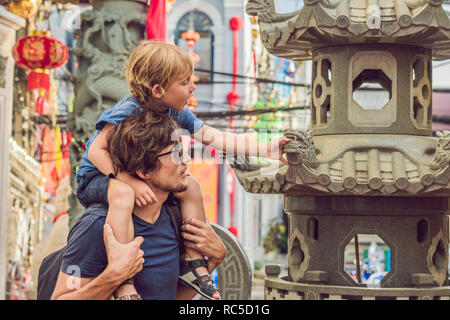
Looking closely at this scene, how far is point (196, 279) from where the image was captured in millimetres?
3414

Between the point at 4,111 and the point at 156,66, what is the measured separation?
8.35 meters

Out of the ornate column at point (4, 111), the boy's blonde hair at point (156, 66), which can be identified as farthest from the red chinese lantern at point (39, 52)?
the boy's blonde hair at point (156, 66)

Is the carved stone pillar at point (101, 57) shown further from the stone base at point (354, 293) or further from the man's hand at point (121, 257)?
the man's hand at point (121, 257)

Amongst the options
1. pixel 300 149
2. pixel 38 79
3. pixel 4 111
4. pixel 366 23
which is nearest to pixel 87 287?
pixel 300 149

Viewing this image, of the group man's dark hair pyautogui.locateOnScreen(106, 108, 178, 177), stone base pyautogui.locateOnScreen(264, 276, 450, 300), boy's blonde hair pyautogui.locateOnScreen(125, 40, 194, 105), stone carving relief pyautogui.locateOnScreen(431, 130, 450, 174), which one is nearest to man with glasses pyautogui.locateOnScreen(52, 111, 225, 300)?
man's dark hair pyautogui.locateOnScreen(106, 108, 178, 177)

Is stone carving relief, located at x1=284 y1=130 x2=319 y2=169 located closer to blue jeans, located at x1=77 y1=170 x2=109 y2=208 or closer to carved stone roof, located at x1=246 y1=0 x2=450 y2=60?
carved stone roof, located at x1=246 y1=0 x2=450 y2=60

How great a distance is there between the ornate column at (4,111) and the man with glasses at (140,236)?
7.91 metres

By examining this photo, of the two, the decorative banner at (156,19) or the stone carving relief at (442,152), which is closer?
the stone carving relief at (442,152)

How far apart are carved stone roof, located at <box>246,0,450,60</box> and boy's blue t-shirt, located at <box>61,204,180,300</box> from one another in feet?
7.73

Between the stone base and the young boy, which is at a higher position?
the young boy

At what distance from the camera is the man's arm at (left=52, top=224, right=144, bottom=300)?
3.14m

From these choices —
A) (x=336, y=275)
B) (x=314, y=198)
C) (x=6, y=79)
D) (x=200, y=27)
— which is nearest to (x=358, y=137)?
(x=314, y=198)

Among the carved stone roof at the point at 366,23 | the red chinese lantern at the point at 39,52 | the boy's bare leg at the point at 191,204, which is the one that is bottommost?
the boy's bare leg at the point at 191,204

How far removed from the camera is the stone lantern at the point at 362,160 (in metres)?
5.08
